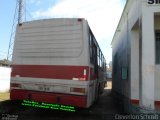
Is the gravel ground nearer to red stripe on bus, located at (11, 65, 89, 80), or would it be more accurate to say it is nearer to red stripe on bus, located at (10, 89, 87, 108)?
red stripe on bus, located at (10, 89, 87, 108)

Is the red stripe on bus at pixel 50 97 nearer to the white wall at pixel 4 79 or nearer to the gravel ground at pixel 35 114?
the gravel ground at pixel 35 114

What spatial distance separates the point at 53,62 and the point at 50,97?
1.27m

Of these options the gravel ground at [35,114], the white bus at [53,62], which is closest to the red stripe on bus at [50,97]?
the white bus at [53,62]

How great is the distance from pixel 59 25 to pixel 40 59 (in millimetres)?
1456

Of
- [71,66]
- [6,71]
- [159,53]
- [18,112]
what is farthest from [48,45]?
[6,71]

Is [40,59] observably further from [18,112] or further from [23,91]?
[18,112]

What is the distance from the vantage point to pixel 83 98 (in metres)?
9.91

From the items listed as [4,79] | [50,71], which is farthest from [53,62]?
[4,79]

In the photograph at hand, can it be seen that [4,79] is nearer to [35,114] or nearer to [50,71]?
[35,114]

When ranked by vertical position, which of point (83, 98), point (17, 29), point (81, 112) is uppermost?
point (17, 29)

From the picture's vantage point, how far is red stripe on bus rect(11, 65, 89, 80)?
10.1m

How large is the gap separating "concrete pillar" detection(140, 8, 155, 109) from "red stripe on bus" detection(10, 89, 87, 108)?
6.81 ft

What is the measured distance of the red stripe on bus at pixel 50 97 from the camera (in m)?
9.97

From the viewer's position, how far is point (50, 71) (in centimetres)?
1058
